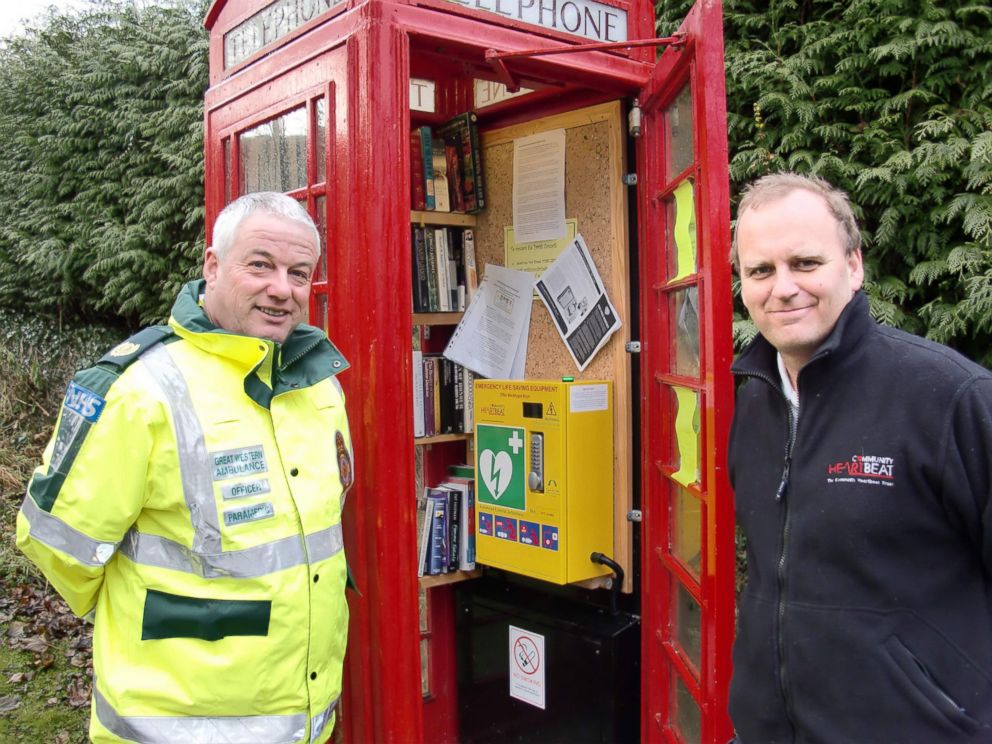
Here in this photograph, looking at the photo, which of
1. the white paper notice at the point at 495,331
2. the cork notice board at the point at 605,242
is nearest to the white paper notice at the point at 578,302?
the cork notice board at the point at 605,242

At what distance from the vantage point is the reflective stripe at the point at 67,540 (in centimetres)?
170

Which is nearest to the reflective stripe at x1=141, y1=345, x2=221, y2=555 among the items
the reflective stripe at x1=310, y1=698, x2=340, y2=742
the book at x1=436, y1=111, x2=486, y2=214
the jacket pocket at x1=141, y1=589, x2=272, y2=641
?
the jacket pocket at x1=141, y1=589, x2=272, y2=641

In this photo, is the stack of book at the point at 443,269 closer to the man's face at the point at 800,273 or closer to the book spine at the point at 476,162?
the book spine at the point at 476,162

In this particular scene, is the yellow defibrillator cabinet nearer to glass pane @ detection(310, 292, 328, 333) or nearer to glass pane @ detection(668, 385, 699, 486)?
glass pane @ detection(668, 385, 699, 486)

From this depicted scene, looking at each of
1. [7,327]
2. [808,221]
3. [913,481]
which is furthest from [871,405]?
[7,327]

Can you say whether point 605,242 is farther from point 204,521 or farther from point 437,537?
point 204,521

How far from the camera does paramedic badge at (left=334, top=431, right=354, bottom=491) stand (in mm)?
2102

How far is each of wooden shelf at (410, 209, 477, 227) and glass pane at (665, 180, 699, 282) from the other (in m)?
0.91

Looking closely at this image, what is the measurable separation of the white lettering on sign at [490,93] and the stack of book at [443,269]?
1.69 ft

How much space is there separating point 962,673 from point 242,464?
4.88ft

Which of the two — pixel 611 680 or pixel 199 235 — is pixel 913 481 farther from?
pixel 199 235

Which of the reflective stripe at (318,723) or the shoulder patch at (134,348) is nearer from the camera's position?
the shoulder patch at (134,348)

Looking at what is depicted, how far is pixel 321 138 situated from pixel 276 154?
1.02ft

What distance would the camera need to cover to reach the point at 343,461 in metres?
2.13
